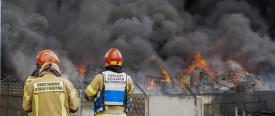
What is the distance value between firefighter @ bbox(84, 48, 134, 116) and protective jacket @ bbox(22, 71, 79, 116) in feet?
2.37

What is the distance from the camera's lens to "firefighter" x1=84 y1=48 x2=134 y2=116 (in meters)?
5.11

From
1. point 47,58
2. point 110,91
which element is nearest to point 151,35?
point 110,91

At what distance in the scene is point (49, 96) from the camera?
4.29 m

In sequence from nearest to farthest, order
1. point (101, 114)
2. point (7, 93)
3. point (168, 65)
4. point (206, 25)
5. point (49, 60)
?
point (49, 60)
point (101, 114)
point (7, 93)
point (168, 65)
point (206, 25)

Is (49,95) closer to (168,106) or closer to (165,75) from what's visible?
(168,106)

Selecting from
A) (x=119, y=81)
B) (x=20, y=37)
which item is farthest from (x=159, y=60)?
(x=119, y=81)

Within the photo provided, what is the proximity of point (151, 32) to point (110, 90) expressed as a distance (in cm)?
1775

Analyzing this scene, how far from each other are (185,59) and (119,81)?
705 inches

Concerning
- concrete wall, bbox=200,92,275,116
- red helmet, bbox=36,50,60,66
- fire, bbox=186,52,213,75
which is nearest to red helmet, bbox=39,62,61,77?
red helmet, bbox=36,50,60,66

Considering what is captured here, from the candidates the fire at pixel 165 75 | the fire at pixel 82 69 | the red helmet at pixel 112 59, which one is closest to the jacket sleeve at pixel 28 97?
the red helmet at pixel 112 59

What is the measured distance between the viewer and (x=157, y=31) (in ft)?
76.0

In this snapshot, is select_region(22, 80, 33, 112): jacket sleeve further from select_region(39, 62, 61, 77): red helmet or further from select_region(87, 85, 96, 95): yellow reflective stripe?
select_region(87, 85, 96, 95): yellow reflective stripe

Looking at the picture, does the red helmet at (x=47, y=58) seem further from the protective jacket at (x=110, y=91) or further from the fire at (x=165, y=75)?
the fire at (x=165, y=75)

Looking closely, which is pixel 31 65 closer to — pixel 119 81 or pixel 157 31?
pixel 157 31
